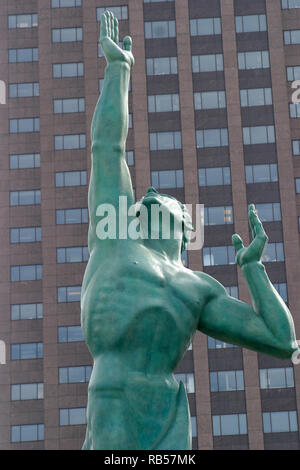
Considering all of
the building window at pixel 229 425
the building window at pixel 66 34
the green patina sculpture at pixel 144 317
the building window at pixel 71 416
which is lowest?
the green patina sculpture at pixel 144 317

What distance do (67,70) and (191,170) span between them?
10764 mm

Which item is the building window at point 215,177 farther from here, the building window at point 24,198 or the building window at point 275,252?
the building window at point 24,198

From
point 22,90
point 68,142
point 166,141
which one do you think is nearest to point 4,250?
point 68,142

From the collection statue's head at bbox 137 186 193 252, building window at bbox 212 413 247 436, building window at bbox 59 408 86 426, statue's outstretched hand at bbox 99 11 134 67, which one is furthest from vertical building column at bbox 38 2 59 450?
statue's head at bbox 137 186 193 252

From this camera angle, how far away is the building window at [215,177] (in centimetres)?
6775

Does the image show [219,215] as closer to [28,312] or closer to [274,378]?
[274,378]

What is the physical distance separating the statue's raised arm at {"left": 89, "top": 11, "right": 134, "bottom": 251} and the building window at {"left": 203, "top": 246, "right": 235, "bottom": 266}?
55163 millimetres

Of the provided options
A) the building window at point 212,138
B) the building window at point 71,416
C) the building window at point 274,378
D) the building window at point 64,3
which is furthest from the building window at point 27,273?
the building window at point 64,3

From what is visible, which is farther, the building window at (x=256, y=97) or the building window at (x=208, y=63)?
the building window at (x=208, y=63)

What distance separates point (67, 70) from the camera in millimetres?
71312

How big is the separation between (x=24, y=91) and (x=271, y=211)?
17.6 metres

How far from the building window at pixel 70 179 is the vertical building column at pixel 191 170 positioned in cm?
649

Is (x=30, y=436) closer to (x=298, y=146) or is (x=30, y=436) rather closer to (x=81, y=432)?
(x=81, y=432)

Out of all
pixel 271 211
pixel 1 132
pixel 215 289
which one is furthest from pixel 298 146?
pixel 215 289
